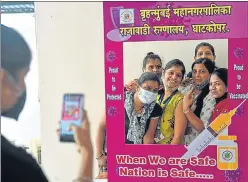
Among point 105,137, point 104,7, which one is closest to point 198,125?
point 105,137

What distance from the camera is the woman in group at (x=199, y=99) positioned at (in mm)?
1556

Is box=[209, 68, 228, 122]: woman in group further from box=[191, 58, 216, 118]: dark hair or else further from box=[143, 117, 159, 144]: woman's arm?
box=[143, 117, 159, 144]: woman's arm

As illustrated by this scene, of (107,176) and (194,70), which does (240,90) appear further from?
(107,176)

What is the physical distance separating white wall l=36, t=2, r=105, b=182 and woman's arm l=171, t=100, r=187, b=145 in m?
0.33

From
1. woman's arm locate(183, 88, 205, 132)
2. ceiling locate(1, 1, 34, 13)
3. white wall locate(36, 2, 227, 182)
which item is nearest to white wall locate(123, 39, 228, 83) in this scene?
white wall locate(36, 2, 227, 182)

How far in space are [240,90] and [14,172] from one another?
1.10 meters

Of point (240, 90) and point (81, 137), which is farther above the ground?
point (240, 90)

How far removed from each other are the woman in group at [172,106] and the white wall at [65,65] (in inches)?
10.9

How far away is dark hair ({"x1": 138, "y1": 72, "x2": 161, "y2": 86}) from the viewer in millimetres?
1595

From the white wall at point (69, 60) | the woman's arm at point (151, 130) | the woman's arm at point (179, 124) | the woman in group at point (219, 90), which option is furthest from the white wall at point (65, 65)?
the woman in group at point (219, 90)

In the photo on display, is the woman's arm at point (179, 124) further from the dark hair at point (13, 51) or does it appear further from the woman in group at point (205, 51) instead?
the dark hair at point (13, 51)

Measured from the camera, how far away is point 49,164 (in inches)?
67.2

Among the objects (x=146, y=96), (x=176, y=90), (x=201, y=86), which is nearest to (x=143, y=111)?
(x=146, y=96)

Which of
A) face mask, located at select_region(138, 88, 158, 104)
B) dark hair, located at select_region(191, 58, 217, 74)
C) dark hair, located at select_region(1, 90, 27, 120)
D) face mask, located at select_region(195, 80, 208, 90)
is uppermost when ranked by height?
dark hair, located at select_region(191, 58, 217, 74)
